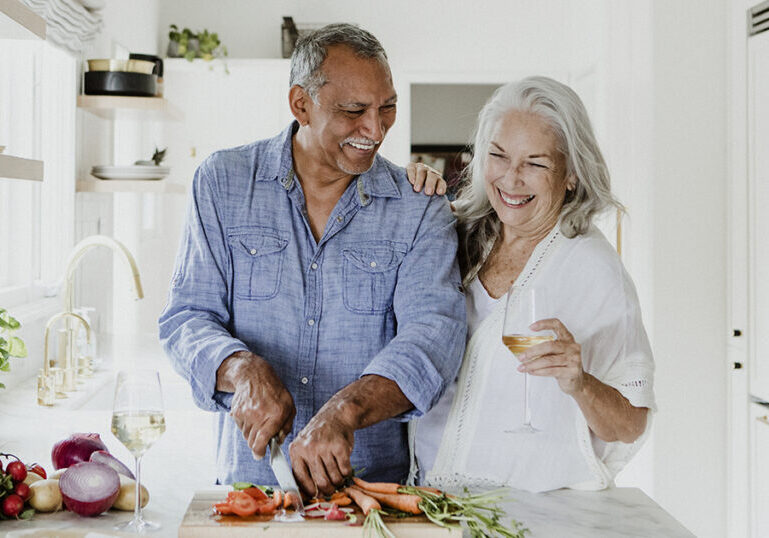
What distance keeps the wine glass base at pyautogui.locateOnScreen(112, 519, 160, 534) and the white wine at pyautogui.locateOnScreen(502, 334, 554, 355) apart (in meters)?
0.68

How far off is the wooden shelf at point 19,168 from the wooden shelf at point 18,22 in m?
0.27

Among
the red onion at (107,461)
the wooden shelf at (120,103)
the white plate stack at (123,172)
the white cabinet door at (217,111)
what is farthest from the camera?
the white cabinet door at (217,111)

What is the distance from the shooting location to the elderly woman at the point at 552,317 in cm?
172

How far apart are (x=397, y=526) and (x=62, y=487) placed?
533 millimetres

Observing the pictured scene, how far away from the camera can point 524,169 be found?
1.82 meters

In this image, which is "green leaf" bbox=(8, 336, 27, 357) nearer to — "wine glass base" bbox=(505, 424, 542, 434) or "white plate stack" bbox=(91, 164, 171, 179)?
"wine glass base" bbox=(505, 424, 542, 434)

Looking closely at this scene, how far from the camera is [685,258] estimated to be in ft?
12.0

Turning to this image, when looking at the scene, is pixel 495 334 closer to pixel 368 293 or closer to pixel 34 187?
pixel 368 293

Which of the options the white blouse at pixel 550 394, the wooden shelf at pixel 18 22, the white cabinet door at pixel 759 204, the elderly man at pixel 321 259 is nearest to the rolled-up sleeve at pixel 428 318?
the elderly man at pixel 321 259

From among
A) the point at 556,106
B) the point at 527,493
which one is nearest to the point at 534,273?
the point at 556,106

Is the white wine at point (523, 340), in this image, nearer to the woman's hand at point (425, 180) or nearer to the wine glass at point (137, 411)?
the woman's hand at point (425, 180)

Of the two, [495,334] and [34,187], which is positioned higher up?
[34,187]

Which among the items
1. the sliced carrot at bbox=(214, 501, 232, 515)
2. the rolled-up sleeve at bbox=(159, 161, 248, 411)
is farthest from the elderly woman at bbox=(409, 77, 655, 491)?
the sliced carrot at bbox=(214, 501, 232, 515)

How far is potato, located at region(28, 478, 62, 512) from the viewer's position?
1.41 metres
